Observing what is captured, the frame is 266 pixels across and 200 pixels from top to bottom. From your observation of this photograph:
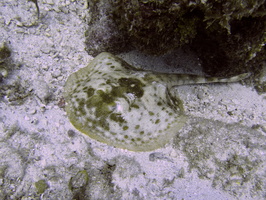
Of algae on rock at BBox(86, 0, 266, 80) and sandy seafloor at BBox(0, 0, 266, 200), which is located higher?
algae on rock at BBox(86, 0, 266, 80)

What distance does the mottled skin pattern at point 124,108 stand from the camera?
3383 mm

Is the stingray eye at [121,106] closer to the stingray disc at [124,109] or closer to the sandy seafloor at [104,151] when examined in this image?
the stingray disc at [124,109]

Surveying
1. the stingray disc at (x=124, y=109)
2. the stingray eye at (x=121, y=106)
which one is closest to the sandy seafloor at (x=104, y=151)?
the stingray disc at (x=124, y=109)

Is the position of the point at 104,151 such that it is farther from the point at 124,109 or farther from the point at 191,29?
the point at 191,29

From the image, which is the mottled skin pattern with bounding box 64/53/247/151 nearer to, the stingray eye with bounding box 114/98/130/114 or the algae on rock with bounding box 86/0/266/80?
the stingray eye with bounding box 114/98/130/114

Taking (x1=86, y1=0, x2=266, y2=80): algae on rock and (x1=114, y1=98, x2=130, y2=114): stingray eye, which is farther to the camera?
(x1=114, y1=98, x2=130, y2=114): stingray eye

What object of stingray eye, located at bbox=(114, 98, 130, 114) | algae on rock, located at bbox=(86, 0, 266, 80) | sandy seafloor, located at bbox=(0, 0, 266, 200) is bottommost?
sandy seafloor, located at bbox=(0, 0, 266, 200)

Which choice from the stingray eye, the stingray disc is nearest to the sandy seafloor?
the stingray disc

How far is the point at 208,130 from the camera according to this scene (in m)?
3.62

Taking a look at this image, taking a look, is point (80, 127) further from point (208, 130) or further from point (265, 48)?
point (265, 48)

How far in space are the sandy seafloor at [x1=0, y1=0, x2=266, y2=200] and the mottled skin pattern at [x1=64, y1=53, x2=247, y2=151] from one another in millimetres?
223

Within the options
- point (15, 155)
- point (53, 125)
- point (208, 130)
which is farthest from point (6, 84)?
point (208, 130)

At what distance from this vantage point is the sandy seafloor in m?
2.99

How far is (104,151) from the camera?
11.3 ft
